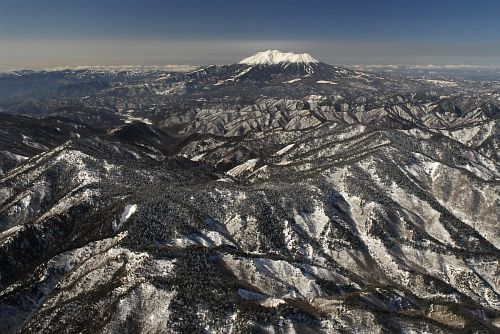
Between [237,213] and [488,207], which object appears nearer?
[237,213]

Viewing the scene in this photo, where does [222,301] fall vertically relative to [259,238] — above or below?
above

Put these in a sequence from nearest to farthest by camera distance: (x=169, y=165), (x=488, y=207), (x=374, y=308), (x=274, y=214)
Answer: (x=374, y=308) < (x=274, y=214) < (x=488, y=207) < (x=169, y=165)

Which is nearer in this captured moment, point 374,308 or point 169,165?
point 374,308

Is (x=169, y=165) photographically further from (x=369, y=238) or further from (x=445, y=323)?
(x=445, y=323)

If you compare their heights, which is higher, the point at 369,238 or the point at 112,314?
the point at 112,314

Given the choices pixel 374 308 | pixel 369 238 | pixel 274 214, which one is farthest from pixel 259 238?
pixel 374 308

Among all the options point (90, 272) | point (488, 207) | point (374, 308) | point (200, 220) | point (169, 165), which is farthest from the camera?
point (169, 165)

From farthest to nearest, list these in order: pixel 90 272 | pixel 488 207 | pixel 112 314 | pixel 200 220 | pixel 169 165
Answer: pixel 169 165 < pixel 488 207 < pixel 200 220 < pixel 90 272 < pixel 112 314

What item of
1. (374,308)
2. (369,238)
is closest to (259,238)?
(369,238)

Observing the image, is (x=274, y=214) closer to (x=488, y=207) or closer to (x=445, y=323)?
(x=445, y=323)
